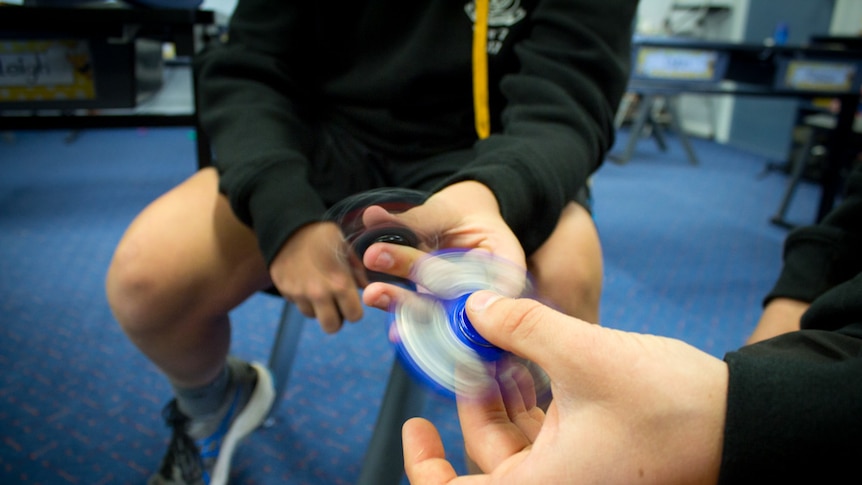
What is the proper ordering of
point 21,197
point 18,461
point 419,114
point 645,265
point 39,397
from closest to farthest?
point 419,114 < point 18,461 < point 39,397 < point 645,265 < point 21,197

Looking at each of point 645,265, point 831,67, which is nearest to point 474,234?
point 645,265

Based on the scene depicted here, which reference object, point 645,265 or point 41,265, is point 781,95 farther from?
point 41,265

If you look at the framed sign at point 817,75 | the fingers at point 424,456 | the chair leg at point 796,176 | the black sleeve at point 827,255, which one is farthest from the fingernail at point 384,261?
the chair leg at point 796,176

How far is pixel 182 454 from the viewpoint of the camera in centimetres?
79

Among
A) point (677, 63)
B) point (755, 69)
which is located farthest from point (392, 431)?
point (755, 69)

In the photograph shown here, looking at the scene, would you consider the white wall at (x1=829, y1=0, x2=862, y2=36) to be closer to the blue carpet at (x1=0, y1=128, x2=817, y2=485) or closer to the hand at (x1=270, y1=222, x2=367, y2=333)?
the blue carpet at (x1=0, y1=128, x2=817, y2=485)

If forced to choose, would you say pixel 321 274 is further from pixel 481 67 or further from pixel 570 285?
pixel 481 67

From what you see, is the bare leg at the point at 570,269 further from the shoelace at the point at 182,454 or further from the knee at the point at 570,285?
the shoelace at the point at 182,454

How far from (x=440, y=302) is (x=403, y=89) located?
360 mm

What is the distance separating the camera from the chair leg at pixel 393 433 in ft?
1.73

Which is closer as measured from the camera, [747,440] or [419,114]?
[747,440]

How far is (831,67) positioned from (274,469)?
1918 mm

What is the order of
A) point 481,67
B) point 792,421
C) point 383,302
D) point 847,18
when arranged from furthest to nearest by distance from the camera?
point 847,18 → point 481,67 → point 383,302 → point 792,421

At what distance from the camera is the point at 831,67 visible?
5.75 ft
